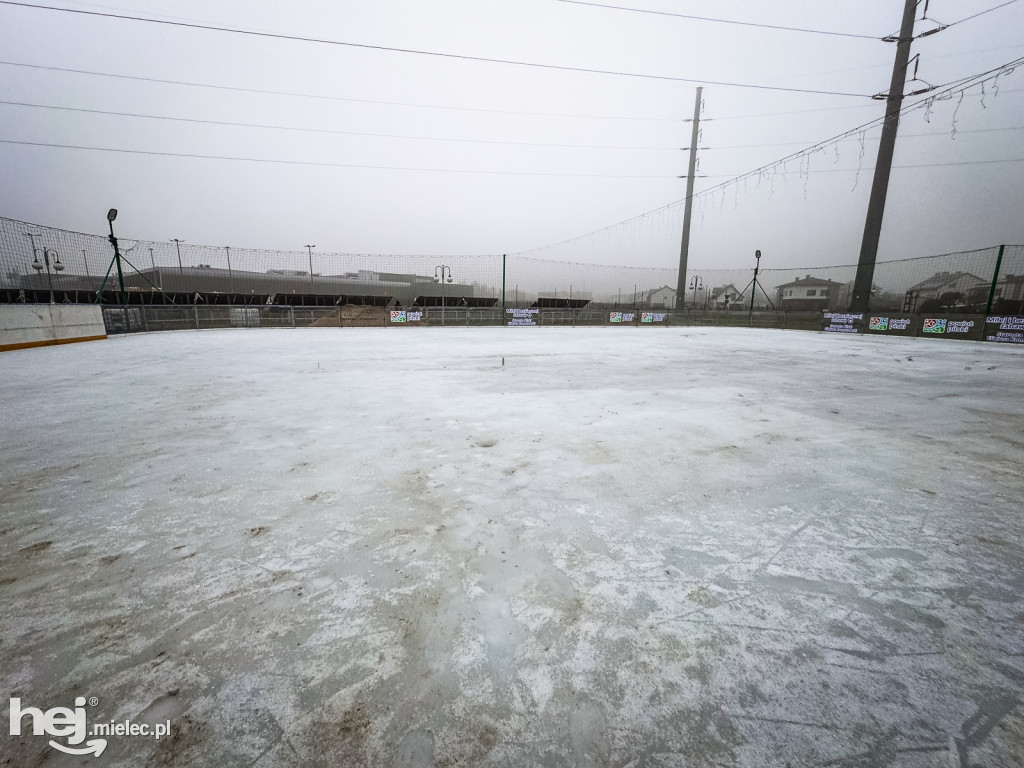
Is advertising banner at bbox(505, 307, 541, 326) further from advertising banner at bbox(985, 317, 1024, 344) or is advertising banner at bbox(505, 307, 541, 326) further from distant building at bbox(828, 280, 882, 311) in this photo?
advertising banner at bbox(985, 317, 1024, 344)

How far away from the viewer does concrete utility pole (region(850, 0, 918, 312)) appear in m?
14.3

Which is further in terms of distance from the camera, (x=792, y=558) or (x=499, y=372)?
(x=499, y=372)

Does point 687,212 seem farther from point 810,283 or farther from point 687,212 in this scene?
point 810,283

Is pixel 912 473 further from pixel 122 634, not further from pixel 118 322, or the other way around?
pixel 118 322

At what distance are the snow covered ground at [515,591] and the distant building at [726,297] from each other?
19.4 meters

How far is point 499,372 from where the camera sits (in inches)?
215

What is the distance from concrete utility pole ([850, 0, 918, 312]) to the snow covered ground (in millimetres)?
16170

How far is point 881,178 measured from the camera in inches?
580

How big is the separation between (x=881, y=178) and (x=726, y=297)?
757 centimetres

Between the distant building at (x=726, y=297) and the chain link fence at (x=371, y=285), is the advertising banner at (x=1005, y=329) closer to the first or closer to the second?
the chain link fence at (x=371, y=285)

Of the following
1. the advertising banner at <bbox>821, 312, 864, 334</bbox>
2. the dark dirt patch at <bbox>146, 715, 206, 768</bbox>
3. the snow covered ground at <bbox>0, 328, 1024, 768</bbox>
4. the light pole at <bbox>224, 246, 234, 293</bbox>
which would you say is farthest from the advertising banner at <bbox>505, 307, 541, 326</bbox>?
the dark dirt patch at <bbox>146, 715, 206, 768</bbox>

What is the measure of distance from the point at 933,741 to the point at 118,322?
16.6 metres

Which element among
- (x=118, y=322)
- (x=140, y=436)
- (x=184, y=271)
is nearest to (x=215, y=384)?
(x=140, y=436)

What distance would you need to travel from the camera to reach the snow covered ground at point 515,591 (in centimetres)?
90
